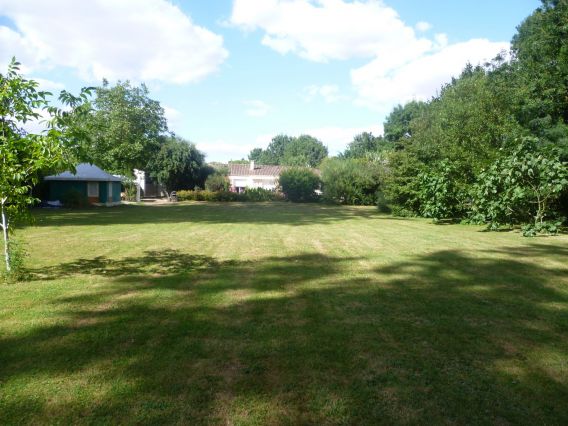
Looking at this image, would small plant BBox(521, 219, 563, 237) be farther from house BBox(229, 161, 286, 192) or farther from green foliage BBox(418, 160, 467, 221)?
house BBox(229, 161, 286, 192)

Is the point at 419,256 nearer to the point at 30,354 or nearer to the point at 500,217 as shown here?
the point at 30,354

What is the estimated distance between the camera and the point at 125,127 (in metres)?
36.6

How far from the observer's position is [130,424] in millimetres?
2938

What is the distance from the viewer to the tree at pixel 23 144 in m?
6.68

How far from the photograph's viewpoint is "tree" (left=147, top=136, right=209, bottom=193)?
4841cm

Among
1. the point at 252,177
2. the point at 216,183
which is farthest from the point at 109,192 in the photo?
the point at 252,177

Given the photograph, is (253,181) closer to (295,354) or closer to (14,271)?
(14,271)

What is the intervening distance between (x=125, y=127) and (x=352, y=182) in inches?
899

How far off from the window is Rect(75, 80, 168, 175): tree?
1.73m

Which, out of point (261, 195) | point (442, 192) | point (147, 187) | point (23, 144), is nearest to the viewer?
point (23, 144)

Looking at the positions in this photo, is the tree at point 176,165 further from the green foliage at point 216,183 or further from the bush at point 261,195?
the bush at point 261,195

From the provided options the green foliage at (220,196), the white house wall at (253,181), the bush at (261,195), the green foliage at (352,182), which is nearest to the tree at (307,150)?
the white house wall at (253,181)

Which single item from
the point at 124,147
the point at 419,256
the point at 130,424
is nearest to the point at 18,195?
the point at 130,424

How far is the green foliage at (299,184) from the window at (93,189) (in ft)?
69.5
